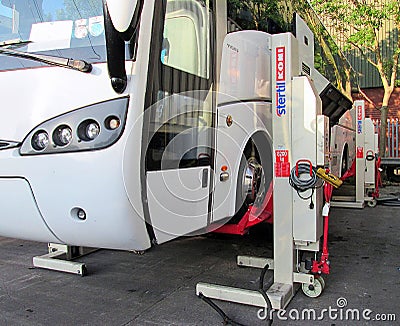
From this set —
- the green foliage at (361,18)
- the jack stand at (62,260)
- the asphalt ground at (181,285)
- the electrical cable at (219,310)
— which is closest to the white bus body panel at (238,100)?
the electrical cable at (219,310)

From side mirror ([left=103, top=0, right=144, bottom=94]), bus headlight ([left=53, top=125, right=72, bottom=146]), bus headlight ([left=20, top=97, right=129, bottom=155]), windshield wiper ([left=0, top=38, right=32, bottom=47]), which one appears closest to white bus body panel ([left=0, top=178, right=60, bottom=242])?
bus headlight ([left=20, top=97, right=129, bottom=155])

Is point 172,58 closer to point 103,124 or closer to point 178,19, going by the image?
point 178,19

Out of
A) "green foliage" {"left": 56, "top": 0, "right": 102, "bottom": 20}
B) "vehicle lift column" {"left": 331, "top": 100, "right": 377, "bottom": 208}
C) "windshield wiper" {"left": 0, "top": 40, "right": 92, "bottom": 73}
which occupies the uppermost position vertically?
"green foliage" {"left": 56, "top": 0, "right": 102, "bottom": 20}

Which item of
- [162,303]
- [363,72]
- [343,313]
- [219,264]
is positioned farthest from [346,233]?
[363,72]

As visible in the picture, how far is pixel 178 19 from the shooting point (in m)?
2.80

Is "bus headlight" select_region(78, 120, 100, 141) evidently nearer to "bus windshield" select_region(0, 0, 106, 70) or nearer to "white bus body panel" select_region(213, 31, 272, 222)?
"bus windshield" select_region(0, 0, 106, 70)

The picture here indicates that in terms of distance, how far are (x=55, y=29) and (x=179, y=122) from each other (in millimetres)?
977

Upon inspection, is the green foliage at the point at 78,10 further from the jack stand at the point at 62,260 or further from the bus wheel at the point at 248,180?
the jack stand at the point at 62,260

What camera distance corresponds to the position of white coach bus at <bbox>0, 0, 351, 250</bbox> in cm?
242

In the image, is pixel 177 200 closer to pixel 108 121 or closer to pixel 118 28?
pixel 108 121

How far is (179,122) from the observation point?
2.82 metres

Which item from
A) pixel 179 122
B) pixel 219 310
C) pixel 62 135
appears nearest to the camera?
pixel 62 135

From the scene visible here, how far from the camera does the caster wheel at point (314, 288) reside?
3.37 m

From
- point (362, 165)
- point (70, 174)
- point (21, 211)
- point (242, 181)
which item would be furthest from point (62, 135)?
point (362, 165)
